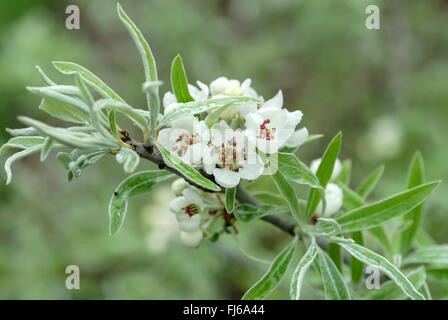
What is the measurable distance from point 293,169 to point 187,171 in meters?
0.30

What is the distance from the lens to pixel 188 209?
4.43 ft

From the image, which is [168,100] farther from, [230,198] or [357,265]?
[357,265]

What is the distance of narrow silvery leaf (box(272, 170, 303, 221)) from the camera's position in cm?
131

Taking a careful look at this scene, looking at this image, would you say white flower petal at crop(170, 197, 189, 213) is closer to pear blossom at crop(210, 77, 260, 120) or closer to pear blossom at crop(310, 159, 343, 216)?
pear blossom at crop(210, 77, 260, 120)

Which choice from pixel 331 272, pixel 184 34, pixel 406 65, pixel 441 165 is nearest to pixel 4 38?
pixel 184 34

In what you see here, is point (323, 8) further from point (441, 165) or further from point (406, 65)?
point (441, 165)

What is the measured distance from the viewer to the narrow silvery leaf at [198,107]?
1.09 m

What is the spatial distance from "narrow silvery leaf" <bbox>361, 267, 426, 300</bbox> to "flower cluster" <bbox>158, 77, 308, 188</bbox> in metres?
0.60

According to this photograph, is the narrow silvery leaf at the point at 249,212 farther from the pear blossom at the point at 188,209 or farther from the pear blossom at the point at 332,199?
the pear blossom at the point at 332,199

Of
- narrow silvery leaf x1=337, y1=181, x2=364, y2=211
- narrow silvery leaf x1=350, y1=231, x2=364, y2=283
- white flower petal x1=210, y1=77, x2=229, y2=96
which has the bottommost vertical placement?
narrow silvery leaf x1=350, y1=231, x2=364, y2=283

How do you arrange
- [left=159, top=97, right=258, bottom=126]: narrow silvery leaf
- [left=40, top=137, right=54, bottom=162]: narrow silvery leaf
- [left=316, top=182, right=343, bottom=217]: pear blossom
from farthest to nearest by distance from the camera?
[left=316, top=182, right=343, bottom=217]: pear blossom
[left=159, top=97, right=258, bottom=126]: narrow silvery leaf
[left=40, top=137, right=54, bottom=162]: narrow silvery leaf

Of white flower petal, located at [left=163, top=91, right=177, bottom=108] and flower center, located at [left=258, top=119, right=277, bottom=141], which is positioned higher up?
white flower petal, located at [left=163, top=91, right=177, bottom=108]

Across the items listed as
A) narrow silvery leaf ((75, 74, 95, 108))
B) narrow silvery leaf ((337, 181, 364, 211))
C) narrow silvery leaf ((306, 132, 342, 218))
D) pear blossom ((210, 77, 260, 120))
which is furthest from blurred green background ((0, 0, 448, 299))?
narrow silvery leaf ((75, 74, 95, 108))

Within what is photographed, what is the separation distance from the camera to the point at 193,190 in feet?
4.36
